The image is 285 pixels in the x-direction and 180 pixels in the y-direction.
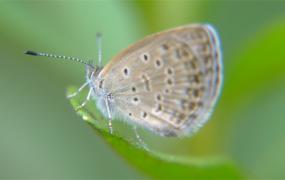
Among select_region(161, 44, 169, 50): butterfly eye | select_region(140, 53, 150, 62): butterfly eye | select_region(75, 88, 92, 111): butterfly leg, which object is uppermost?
select_region(161, 44, 169, 50): butterfly eye

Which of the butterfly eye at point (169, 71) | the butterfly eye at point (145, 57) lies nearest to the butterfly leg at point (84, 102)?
the butterfly eye at point (145, 57)

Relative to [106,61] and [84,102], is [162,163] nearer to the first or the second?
[84,102]

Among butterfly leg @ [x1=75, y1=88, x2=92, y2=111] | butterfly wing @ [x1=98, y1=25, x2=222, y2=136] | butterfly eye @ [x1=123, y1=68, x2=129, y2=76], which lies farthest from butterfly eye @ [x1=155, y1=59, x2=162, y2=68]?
butterfly leg @ [x1=75, y1=88, x2=92, y2=111]

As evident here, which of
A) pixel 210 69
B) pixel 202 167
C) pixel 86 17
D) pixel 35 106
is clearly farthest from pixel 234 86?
pixel 35 106

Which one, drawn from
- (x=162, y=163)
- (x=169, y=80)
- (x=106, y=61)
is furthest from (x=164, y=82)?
(x=162, y=163)

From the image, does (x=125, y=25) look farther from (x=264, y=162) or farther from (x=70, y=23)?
(x=264, y=162)

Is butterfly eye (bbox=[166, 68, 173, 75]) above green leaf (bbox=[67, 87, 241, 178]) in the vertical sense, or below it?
above

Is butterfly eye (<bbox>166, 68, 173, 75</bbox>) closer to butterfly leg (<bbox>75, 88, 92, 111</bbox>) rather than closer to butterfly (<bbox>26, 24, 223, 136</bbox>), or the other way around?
butterfly (<bbox>26, 24, 223, 136</bbox>)
